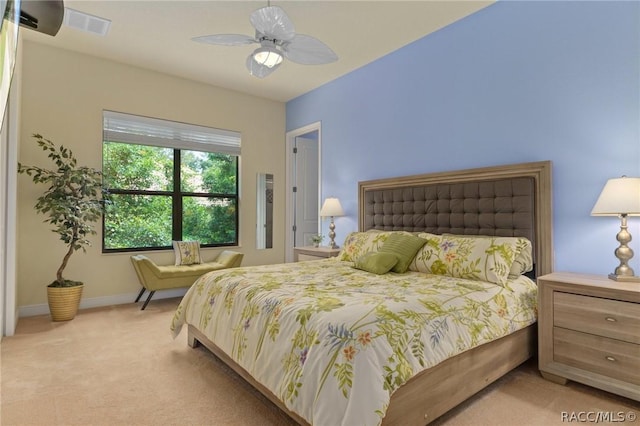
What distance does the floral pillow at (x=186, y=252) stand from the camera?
443cm

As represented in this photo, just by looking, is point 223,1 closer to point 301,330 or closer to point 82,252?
point 301,330

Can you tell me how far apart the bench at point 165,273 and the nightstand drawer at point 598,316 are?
3.55 m

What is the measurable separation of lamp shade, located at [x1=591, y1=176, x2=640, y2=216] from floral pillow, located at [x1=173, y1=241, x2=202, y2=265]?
4.16m

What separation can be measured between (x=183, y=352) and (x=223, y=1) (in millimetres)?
2940

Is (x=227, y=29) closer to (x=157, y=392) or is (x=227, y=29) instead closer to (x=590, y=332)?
(x=157, y=392)

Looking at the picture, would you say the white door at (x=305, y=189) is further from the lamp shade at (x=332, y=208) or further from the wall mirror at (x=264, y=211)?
the lamp shade at (x=332, y=208)

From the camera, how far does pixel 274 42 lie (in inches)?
97.8

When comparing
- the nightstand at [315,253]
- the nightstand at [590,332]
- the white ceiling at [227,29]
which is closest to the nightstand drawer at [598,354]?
the nightstand at [590,332]

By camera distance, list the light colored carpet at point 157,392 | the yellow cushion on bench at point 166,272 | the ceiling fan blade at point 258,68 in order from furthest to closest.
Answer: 1. the yellow cushion on bench at point 166,272
2. the ceiling fan blade at point 258,68
3. the light colored carpet at point 157,392

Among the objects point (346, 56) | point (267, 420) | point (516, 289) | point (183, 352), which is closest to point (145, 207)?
point (183, 352)

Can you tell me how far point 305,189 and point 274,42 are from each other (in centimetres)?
338

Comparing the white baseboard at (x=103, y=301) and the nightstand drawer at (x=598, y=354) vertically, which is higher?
the nightstand drawer at (x=598, y=354)

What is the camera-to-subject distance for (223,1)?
296 cm

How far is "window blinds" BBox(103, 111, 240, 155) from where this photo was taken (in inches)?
166
